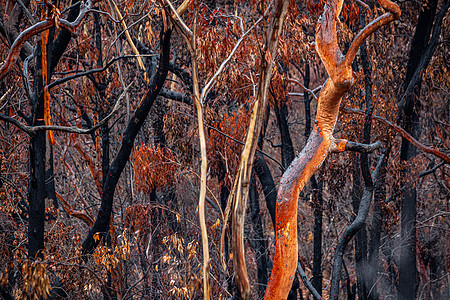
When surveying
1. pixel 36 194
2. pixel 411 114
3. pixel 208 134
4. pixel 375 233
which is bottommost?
pixel 375 233

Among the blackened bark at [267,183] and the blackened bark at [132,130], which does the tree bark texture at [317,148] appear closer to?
the blackened bark at [132,130]

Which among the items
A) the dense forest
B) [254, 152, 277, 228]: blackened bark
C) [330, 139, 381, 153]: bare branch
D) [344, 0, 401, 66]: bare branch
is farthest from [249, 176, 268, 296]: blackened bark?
[344, 0, 401, 66]: bare branch

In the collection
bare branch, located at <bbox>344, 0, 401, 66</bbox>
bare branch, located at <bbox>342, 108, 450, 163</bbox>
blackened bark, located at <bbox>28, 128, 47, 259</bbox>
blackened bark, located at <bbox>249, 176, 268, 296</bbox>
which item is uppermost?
bare branch, located at <bbox>344, 0, 401, 66</bbox>

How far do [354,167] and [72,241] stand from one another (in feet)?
13.6

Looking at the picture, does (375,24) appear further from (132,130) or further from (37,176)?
(37,176)

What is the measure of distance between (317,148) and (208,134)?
3.53 m

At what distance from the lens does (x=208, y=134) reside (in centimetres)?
795

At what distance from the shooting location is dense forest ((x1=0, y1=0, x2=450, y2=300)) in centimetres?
457

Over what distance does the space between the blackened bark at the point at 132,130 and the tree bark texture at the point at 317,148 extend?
1797 millimetres

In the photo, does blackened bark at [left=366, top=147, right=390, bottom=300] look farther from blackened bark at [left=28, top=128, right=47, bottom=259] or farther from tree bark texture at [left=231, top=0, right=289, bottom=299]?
blackened bark at [left=28, top=128, right=47, bottom=259]

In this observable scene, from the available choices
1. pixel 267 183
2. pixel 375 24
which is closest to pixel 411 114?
pixel 267 183

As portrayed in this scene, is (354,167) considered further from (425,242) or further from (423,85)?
(425,242)

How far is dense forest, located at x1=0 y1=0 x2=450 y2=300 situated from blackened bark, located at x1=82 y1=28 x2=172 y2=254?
20mm

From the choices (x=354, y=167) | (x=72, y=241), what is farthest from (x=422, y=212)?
(x=72, y=241)
